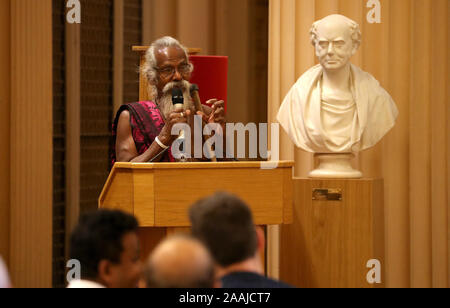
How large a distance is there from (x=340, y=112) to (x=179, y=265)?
3249 millimetres

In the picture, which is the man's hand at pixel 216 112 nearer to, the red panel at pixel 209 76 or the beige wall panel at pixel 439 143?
the red panel at pixel 209 76

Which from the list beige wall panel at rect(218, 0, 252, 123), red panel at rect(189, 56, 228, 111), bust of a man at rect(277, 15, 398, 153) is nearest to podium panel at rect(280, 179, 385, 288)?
bust of a man at rect(277, 15, 398, 153)

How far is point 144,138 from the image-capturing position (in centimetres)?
456

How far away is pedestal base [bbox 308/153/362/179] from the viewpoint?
4.77 metres

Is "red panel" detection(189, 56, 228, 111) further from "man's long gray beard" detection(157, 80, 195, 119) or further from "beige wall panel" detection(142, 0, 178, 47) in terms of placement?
"beige wall panel" detection(142, 0, 178, 47)

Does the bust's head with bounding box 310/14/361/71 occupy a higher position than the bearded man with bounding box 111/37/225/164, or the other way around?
the bust's head with bounding box 310/14/361/71

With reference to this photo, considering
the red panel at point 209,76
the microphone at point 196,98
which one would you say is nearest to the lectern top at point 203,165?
the microphone at point 196,98

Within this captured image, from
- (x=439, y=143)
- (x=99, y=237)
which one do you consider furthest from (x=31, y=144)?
(x=99, y=237)

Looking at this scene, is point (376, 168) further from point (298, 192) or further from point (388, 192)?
point (298, 192)

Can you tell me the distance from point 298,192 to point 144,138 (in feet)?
3.36

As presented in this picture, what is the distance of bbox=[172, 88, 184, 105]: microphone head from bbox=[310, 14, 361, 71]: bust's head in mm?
Answer: 995
